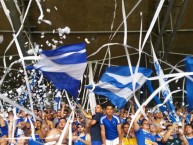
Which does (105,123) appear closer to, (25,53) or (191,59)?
(191,59)

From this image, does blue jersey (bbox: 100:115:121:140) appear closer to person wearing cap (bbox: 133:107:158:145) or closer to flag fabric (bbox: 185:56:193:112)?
person wearing cap (bbox: 133:107:158:145)

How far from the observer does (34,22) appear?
12602 mm

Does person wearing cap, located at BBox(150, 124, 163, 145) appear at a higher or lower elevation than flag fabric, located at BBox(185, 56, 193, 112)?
lower

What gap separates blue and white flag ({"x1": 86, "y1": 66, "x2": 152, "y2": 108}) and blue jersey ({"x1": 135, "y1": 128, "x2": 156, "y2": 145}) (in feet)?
1.92

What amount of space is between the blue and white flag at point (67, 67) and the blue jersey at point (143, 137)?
1265 mm

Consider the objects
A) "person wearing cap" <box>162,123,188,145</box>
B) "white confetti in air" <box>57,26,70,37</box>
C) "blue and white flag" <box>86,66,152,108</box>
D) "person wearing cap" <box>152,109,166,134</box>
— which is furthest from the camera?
"white confetti in air" <box>57,26,70,37</box>

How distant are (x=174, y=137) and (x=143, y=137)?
504 millimetres

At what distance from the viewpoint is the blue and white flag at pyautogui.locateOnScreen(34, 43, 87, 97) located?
6094mm

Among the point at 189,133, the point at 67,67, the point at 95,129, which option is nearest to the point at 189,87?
the point at 189,133

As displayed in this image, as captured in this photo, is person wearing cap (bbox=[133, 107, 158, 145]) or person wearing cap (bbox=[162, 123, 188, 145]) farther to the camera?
person wearing cap (bbox=[133, 107, 158, 145])

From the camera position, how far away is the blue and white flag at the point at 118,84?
707cm

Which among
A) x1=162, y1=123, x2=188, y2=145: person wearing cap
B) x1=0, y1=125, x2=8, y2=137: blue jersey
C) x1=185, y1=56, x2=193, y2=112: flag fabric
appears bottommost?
x1=162, y1=123, x2=188, y2=145: person wearing cap

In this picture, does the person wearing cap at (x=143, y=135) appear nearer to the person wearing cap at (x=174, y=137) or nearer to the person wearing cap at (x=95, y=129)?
the person wearing cap at (x=174, y=137)

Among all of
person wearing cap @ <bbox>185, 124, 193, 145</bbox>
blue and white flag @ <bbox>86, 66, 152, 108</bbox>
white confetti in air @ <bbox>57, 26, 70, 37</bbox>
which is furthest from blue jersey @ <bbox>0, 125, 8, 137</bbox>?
white confetti in air @ <bbox>57, 26, 70, 37</bbox>
